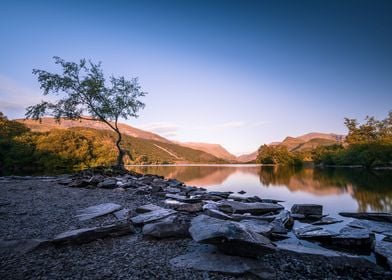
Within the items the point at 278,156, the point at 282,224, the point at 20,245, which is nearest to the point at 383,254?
the point at 282,224

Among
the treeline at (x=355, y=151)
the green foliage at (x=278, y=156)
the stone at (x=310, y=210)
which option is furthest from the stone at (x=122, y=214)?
the green foliage at (x=278, y=156)

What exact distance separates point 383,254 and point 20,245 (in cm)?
722

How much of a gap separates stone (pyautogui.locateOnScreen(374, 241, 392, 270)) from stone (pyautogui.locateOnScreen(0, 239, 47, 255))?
6.64 metres

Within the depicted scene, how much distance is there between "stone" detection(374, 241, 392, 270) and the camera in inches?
178

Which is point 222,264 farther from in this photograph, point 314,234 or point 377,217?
point 377,217

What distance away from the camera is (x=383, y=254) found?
4.78 meters

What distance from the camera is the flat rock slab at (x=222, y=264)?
12.4 ft

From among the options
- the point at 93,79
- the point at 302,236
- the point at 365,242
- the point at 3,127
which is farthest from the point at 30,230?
the point at 3,127

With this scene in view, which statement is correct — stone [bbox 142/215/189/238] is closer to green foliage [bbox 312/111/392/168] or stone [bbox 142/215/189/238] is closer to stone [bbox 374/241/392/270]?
stone [bbox 374/241/392/270]

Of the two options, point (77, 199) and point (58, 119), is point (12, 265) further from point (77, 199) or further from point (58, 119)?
point (58, 119)

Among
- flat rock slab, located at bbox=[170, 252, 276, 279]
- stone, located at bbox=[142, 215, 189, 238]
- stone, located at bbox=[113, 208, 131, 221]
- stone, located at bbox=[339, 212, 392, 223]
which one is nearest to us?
flat rock slab, located at bbox=[170, 252, 276, 279]

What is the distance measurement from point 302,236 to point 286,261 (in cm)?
222

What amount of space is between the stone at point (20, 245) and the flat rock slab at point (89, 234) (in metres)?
0.27

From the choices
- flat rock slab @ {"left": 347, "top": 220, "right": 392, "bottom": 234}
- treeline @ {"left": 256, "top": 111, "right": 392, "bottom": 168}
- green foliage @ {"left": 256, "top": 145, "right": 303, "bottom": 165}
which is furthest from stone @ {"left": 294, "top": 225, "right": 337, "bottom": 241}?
green foliage @ {"left": 256, "top": 145, "right": 303, "bottom": 165}
